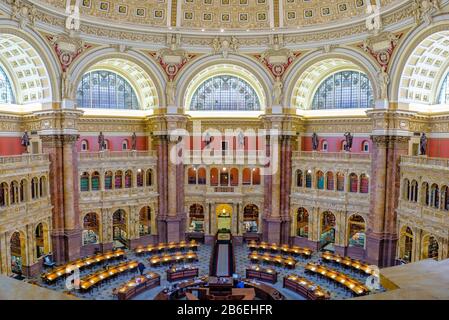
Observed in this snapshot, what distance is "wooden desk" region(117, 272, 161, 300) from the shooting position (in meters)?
24.3

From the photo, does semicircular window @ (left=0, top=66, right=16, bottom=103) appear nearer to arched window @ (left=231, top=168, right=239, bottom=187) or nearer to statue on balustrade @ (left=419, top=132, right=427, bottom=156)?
arched window @ (left=231, top=168, right=239, bottom=187)

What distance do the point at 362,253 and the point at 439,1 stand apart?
21.6 metres

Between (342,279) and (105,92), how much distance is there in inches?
1121

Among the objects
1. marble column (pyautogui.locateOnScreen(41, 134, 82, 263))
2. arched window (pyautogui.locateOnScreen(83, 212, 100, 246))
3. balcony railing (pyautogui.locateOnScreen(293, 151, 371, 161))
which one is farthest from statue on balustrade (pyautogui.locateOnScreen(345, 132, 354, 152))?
arched window (pyautogui.locateOnScreen(83, 212, 100, 246))

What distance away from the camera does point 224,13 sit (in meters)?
35.9

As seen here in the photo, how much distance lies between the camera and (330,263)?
3191 centimetres

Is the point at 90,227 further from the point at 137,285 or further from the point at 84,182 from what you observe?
the point at 137,285

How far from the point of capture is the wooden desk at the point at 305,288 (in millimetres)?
23891

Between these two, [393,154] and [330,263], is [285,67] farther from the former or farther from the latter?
[330,263]

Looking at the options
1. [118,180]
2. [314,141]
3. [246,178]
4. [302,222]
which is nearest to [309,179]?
[314,141]

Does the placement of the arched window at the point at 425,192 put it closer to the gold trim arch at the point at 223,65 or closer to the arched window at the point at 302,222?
the arched window at the point at 302,222

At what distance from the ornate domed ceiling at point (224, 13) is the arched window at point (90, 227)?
61.1ft
